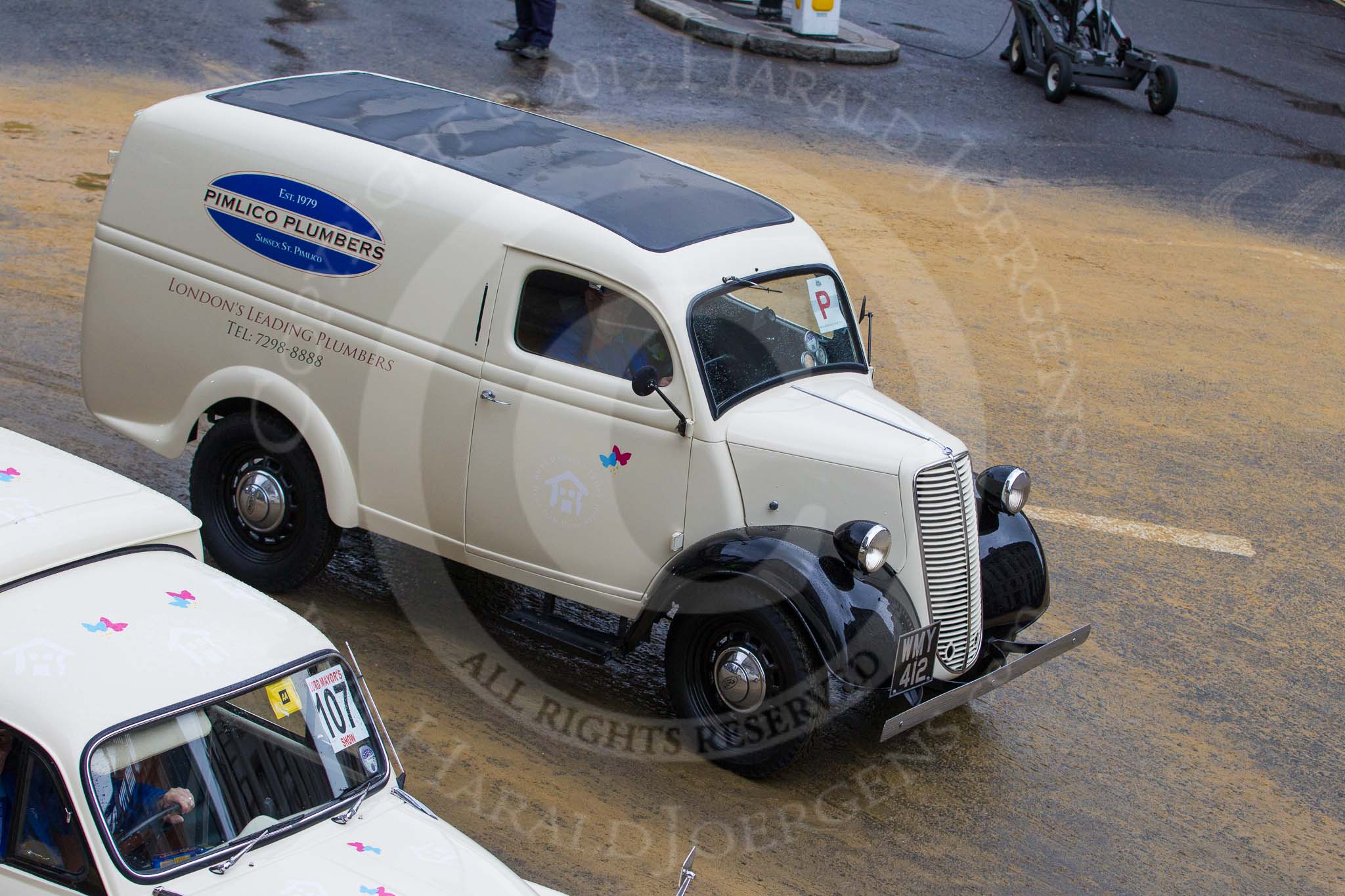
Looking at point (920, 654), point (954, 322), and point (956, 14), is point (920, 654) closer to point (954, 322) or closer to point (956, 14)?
point (954, 322)

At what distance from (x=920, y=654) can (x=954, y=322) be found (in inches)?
242

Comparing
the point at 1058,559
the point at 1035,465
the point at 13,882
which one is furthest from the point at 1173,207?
the point at 13,882

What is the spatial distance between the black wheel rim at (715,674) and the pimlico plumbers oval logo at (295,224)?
2.37m

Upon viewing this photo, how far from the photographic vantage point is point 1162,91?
17422 mm

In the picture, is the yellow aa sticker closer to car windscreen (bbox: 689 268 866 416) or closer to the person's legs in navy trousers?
car windscreen (bbox: 689 268 866 416)

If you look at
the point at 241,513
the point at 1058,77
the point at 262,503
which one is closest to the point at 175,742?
the point at 262,503

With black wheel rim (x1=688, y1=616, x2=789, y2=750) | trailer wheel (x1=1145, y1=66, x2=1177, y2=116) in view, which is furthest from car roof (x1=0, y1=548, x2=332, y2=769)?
trailer wheel (x1=1145, y1=66, x2=1177, y2=116)

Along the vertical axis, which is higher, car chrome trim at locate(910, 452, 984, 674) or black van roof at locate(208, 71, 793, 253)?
black van roof at locate(208, 71, 793, 253)

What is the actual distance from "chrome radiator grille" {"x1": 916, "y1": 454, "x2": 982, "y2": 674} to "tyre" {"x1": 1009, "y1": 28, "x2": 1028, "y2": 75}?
46.7 ft

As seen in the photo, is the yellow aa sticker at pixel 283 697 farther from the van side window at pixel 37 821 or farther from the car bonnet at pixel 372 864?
the van side window at pixel 37 821

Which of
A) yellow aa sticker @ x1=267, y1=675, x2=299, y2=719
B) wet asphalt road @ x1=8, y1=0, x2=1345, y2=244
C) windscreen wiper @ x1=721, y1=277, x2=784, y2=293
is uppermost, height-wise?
windscreen wiper @ x1=721, y1=277, x2=784, y2=293

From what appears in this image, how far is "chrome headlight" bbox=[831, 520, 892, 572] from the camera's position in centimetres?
546

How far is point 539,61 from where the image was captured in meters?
16.6

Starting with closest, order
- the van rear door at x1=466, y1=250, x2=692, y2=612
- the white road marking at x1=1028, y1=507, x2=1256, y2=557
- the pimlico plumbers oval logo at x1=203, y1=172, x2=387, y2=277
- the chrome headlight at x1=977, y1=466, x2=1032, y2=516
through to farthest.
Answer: the van rear door at x1=466, y1=250, x2=692, y2=612
the pimlico plumbers oval logo at x1=203, y1=172, x2=387, y2=277
the chrome headlight at x1=977, y1=466, x2=1032, y2=516
the white road marking at x1=1028, y1=507, x2=1256, y2=557
